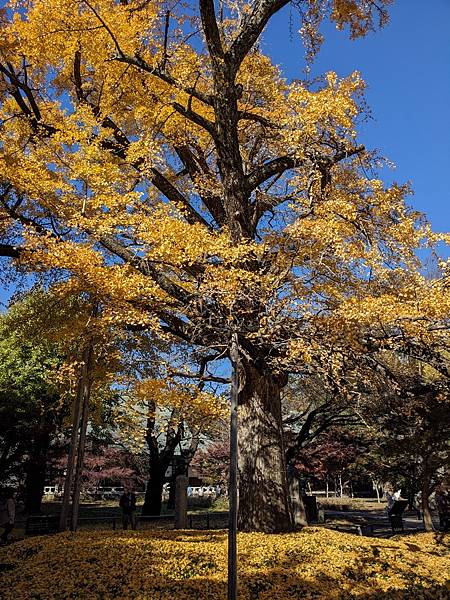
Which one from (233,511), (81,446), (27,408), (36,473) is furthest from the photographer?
(36,473)

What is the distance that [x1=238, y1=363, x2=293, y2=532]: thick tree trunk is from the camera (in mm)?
8352

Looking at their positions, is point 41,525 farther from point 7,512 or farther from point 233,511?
point 233,511

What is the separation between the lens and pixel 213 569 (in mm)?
5941

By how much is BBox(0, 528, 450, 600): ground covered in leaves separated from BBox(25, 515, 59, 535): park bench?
12.5 feet

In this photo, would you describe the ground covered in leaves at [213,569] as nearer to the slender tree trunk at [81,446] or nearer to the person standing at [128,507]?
the slender tree trunk at [81,446]

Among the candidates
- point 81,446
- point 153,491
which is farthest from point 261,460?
point 153,491

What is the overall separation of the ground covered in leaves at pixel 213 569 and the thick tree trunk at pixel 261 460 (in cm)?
54

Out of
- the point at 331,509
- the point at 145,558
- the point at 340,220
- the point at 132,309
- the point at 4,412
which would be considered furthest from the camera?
the point at 331,509

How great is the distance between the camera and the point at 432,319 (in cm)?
722

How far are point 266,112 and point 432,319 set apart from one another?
22.0 ft

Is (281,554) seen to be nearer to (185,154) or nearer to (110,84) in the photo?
(185,154)

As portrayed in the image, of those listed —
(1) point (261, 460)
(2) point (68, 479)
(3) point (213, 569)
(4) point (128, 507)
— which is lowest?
(3) point (213, 569)

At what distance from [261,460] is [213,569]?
2.82 metres

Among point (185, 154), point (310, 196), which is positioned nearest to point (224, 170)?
point (310, 196)
